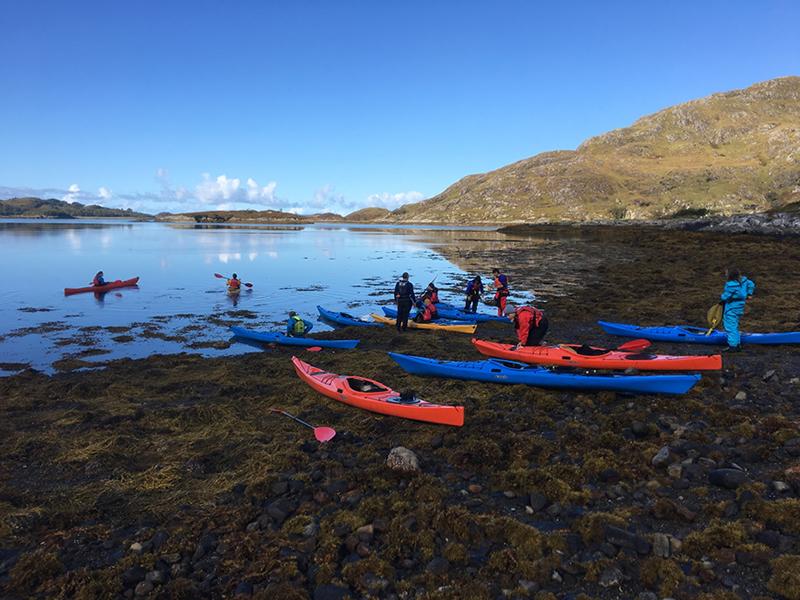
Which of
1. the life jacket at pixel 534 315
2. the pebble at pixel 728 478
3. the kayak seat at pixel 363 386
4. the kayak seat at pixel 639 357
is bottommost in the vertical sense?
the kayak seat at pixel 363 386

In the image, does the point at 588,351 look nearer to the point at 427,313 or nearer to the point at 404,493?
the point at 404,493

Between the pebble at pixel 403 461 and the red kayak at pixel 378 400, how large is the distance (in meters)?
1.70

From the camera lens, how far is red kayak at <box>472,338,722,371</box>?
40.0 ft

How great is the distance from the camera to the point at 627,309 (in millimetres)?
23344

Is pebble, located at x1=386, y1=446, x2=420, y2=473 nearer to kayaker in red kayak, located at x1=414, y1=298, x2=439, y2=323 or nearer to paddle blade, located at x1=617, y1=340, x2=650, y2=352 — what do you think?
paddle blade, located at x1=617, y1=340, x2=650, y2=352

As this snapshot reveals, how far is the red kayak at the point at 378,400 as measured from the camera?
9.80 meters

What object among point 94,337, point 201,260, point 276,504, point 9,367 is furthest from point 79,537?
point 201,260

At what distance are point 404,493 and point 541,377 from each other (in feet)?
19.0

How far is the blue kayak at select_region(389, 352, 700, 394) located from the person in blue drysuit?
465cm

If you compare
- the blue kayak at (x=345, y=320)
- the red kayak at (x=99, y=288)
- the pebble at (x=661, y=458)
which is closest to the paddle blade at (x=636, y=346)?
the pebble at (x=661, y=458)

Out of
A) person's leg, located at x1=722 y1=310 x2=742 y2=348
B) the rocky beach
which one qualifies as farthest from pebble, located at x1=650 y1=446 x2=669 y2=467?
person's leg, located at x1=722 y1=310 x2=742 y2=348

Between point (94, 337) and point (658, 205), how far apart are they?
675 feet

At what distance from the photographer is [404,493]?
7.36 meters

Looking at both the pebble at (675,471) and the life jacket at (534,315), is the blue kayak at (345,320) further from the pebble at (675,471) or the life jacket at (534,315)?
the pebble at (675,471)
